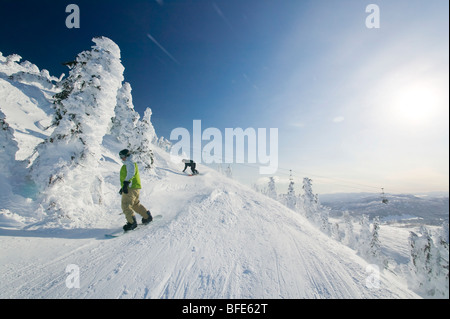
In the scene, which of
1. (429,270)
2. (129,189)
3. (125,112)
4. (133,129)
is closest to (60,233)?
(129,189)

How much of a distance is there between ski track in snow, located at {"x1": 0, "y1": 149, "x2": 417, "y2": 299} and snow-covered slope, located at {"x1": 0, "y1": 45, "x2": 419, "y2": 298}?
18 mm

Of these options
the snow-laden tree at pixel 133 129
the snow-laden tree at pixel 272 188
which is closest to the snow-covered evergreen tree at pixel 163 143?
the snow-laden tree at pixel 133 129

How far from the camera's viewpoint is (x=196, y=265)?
348 cm

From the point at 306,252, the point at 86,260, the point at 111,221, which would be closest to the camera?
→ the point at 86,260

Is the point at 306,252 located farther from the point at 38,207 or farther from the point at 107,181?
the point at 107,181

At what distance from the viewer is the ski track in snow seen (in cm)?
288

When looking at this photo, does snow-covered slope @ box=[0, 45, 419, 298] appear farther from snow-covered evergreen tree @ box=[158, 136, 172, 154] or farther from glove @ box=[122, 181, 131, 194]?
snow-covered evergreen tree @ box=[158, 136, 172, 154]

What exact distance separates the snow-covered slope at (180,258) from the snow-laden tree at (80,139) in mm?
440

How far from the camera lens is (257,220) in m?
5.86

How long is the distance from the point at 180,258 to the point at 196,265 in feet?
1.45

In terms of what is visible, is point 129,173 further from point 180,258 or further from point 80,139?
point 80,139

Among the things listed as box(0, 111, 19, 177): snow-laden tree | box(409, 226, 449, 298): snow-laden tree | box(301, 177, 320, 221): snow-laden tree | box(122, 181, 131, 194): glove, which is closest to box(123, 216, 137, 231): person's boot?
box(122, 181, 131, 194): glove
